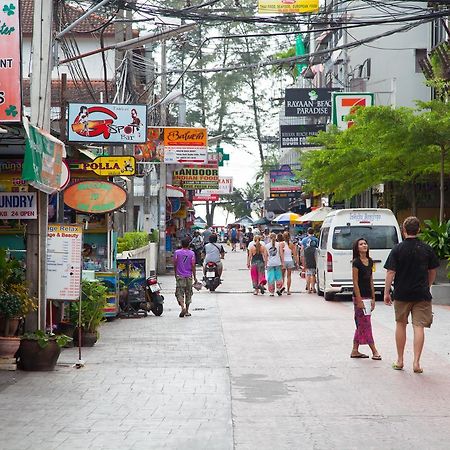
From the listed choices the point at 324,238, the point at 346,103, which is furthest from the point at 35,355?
the point at 346,103

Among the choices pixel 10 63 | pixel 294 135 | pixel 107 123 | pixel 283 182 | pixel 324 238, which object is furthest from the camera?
pixel 283 182

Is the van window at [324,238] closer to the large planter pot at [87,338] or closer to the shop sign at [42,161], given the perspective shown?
the large planter pot at [87,338]

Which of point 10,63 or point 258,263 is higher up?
point 10,63

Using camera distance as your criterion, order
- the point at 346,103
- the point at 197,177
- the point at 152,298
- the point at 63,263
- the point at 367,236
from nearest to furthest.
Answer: the point at 63,263, the point at 152,298, the point at 367,236, the point at 346,103, the point at 197,177

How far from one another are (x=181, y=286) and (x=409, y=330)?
5.36m

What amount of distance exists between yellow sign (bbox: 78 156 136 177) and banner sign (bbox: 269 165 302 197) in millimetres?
44075

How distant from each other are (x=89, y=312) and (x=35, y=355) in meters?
2.77

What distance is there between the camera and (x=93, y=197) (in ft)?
60.4

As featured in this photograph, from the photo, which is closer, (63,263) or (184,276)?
(63,263)

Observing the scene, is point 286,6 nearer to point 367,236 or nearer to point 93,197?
point 367,236

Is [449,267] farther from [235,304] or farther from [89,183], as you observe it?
[89,183]

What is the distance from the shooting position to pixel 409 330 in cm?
1733

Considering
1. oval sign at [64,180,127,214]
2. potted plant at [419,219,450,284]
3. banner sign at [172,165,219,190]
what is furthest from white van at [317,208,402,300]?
banner sign at [172,165,219,190]

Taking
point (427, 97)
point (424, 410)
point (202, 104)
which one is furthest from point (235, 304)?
point (202, 104)
